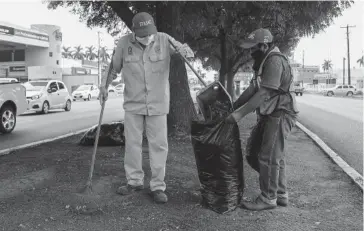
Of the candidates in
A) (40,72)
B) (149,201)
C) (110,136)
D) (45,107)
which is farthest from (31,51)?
(149,201)

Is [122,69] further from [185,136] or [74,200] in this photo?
[185,136]

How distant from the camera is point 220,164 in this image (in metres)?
4.09

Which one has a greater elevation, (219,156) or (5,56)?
(5,56)

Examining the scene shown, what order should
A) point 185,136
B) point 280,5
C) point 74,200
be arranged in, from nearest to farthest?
point 74,200 < point 185,136 < point 280,5

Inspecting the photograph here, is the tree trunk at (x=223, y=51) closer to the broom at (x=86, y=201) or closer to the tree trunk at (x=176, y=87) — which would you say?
the tree trunk at (x=176, y=87)

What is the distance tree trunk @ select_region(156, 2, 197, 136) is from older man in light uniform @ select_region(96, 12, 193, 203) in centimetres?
342

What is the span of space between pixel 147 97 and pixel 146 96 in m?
0.01

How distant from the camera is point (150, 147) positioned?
14.3 feet

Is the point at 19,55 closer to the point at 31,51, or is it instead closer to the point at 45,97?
the point at 31,51

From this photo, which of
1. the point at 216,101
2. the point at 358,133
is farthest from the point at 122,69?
the point at 358,133

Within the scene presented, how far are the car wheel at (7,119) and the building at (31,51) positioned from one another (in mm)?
33704

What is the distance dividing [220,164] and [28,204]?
6.15 ft

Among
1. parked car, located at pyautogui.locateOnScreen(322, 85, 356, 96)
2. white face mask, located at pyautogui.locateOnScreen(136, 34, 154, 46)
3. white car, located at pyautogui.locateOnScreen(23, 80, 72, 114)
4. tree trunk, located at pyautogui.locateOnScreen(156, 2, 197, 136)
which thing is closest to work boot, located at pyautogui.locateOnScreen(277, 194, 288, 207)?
white face mask, located at pyautogui.locateOnScreen(136, 34, 154, 46)

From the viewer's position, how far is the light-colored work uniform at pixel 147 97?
432 centimetres
